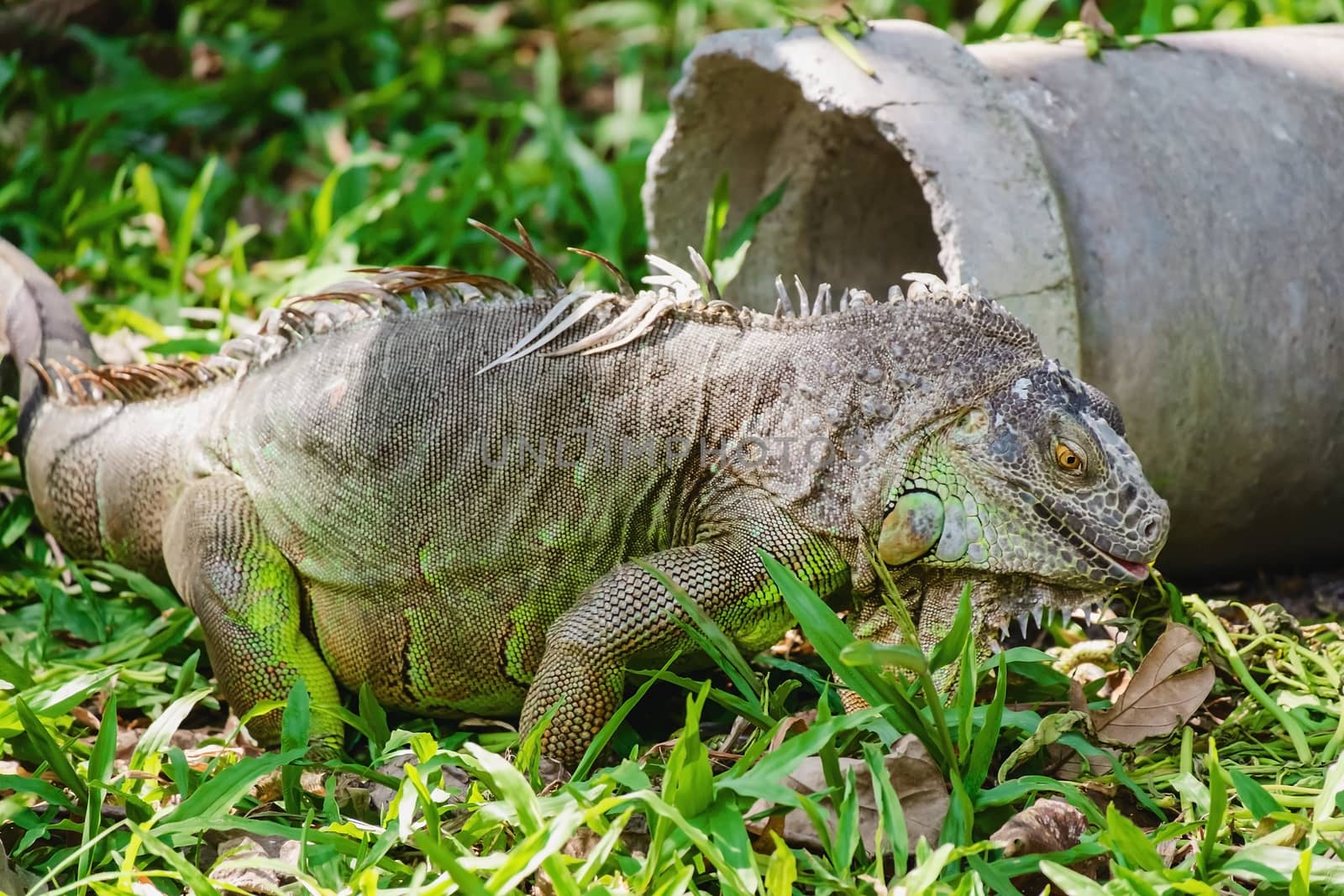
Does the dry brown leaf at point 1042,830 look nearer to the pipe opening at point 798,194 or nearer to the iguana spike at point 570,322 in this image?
the iguana spike at point 570,322

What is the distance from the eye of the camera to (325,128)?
6.56 m

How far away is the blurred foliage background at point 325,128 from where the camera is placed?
5.55 meters

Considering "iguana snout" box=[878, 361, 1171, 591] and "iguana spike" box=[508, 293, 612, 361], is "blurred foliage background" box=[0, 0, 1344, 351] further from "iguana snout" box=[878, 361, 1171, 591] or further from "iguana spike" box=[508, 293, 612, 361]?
"iguana snout" box=[878, 361, 1171, 591]

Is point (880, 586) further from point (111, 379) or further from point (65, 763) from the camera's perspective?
point (111, 379)

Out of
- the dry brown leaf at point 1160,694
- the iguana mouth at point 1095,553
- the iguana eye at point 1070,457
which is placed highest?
the iguana eye at point 1070,457

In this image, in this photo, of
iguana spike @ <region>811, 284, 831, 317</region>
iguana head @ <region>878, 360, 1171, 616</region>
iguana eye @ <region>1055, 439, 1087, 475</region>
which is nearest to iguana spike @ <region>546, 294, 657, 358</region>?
iguana spike @ <region>811, 284, 831, 317</region>

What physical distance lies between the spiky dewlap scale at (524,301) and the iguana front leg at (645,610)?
54cm

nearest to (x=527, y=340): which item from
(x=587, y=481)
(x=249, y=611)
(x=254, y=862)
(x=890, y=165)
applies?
(x=587, y=481)

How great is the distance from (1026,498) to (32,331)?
3.07 m

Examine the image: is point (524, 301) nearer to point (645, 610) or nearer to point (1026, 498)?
point (645, 610)

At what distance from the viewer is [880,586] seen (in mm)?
3213

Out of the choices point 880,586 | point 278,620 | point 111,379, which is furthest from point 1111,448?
point 111,379

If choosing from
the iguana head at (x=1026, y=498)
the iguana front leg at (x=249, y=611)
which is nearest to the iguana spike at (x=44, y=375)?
the iguana front leg at (x=249, y=611)

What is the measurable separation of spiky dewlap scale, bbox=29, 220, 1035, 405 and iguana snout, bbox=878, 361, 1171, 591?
243 mm
